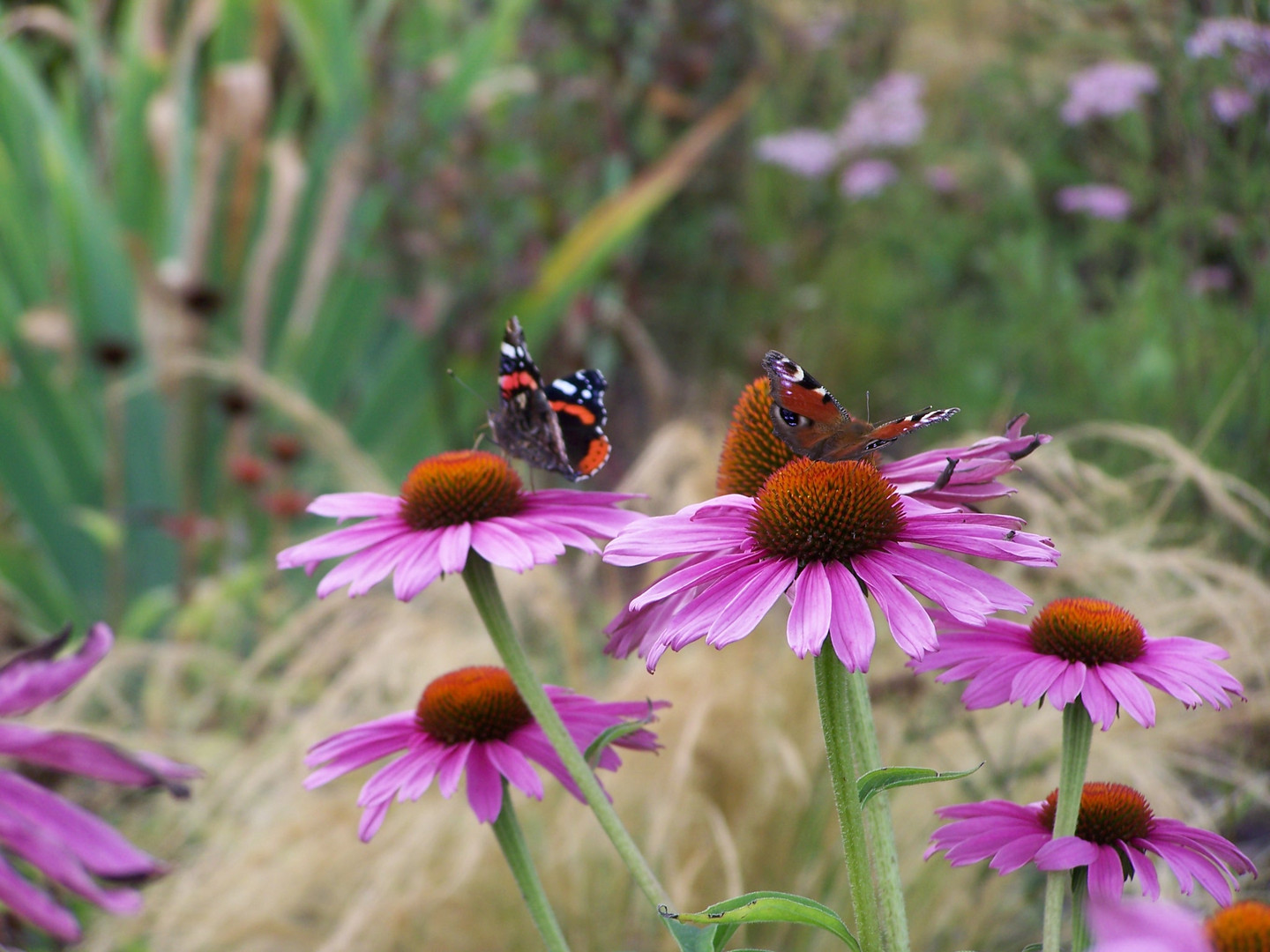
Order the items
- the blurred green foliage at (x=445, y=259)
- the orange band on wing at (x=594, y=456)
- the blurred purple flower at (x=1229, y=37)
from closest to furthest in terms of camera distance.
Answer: the orange band on wing at (x=594, y=456) < the blurred purple flower at (x=1229, y=37) < the blurred green foliage at (x=445, y=259)

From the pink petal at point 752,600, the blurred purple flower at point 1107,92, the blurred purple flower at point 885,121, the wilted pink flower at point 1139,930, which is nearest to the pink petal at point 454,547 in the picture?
the pink petal at point 752,600

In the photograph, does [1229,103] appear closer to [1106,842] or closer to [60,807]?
[1106,842]

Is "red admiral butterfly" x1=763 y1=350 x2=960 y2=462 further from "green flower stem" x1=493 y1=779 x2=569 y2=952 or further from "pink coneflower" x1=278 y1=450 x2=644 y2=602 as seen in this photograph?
"green flower stem" x1=493 y1=779 x2=569 y2=952

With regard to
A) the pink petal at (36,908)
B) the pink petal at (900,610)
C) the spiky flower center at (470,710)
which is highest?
the pink petal at (36,908)

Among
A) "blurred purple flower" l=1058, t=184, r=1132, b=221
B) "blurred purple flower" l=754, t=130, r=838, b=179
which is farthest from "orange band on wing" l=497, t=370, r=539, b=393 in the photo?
"blurred purple flower" l=754, t=130, r=838, b=179

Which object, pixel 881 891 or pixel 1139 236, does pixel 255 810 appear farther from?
pixel 1139 236

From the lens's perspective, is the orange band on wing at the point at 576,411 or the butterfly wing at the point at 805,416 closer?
the butterfly wing at the point at 805,416

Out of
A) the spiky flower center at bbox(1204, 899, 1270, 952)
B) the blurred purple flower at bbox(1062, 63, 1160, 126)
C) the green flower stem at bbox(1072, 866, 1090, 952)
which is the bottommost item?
the blurred purple flower at bbox(1062, 63, 1160, 126)

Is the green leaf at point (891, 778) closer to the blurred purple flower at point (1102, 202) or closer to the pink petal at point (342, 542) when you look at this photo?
the pink petal at point (342, 542)
